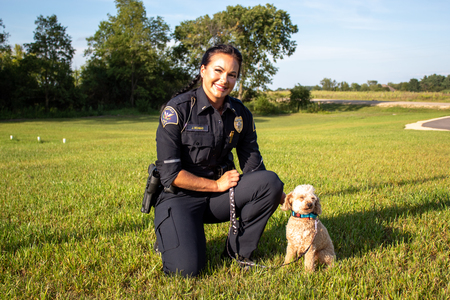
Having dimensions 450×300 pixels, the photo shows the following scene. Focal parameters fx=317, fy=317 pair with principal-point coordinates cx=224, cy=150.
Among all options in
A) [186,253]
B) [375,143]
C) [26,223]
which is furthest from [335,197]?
[375,143]

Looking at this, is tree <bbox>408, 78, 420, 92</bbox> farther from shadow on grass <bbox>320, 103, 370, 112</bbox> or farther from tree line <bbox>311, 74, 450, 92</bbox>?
shadow on grass <bbox>320, 103, 370, 112</bbox>

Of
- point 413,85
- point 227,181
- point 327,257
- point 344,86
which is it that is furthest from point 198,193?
point 413,85

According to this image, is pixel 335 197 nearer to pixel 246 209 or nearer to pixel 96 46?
pixel 246 209

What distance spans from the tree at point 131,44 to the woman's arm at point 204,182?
41.0 metres

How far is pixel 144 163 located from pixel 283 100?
45.2 meters

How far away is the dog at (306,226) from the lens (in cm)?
244

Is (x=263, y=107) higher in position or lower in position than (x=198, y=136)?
higher

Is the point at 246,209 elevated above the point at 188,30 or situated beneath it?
situated beneath

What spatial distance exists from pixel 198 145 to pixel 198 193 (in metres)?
0.46

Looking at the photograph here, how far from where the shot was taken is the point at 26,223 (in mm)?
3648

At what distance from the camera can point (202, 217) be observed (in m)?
2.94

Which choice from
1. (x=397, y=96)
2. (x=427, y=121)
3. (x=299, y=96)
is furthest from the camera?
(x=397, y=96)

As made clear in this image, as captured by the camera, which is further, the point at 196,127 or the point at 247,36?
the point at 247,36

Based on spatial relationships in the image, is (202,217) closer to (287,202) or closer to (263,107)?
(287,202)
